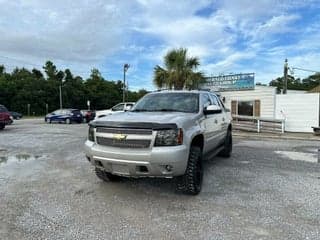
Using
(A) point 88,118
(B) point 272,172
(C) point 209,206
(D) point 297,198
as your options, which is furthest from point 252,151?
(A) point 88,118

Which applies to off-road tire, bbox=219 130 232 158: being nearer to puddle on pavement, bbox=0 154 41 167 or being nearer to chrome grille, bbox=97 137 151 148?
chrome grille, bbox=97 137 151 148

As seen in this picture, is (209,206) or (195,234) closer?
(195,234)

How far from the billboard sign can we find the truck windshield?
47.4 ft

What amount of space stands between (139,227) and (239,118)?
1631cm

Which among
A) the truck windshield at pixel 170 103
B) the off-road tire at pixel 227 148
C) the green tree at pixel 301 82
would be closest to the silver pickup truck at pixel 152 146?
the truck windshield at pixel 170 103

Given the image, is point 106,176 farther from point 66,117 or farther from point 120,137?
point 66,117

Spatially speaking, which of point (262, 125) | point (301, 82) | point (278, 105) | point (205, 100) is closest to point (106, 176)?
point (205, 100)

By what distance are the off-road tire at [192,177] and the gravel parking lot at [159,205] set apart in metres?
0.13

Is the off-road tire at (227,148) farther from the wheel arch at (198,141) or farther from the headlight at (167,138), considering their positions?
the headlight at (167,138)

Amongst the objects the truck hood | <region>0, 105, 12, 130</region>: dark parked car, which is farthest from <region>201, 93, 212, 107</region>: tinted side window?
<region>0, 105, 12, 130</region>: dark parked car

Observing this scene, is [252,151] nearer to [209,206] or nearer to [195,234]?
[209,206]

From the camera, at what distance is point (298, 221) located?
13.9 ft

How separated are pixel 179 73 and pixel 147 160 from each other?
674 inches

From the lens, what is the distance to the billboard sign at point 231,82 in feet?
66.1
